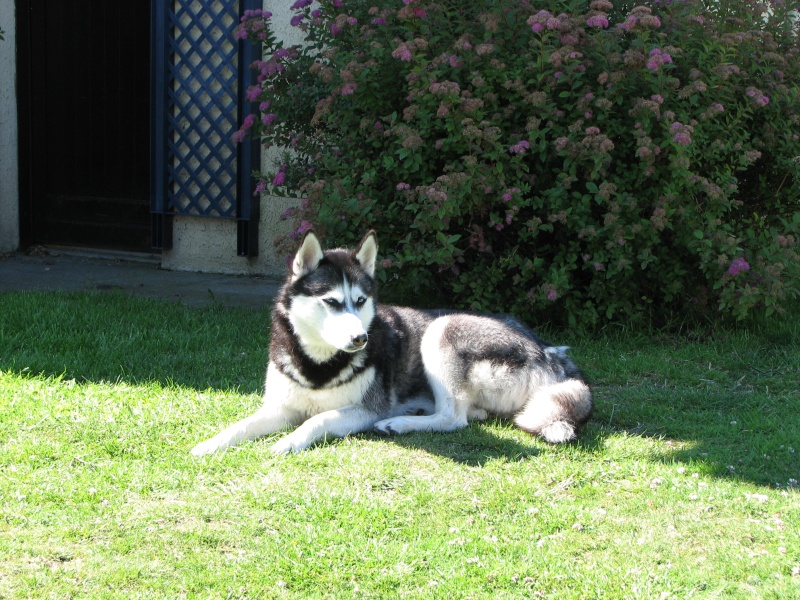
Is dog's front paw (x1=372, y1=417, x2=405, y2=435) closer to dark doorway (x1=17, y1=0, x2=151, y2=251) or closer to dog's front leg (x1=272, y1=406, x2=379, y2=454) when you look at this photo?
dog's front leg (x1=272, y1=406, x2=379, y2=454)

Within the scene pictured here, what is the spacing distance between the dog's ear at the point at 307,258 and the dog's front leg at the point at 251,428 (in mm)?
652

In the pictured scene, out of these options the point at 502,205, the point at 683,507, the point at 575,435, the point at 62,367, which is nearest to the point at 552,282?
the point at 502,205

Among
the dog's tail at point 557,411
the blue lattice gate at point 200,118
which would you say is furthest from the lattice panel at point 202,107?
the dog's tail at point 557,411

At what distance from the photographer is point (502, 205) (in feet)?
19.8

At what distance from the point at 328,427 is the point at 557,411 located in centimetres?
106

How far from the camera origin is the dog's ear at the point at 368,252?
14.3 ft

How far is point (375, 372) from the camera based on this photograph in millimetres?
4461

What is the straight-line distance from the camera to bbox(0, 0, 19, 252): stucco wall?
9.26 m

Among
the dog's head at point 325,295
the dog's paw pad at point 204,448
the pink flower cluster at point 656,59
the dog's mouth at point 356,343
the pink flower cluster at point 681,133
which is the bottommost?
the dog's paw pad at point 204,448

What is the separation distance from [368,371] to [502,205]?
2.08 metres

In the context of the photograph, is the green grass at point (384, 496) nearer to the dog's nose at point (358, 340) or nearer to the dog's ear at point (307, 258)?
the dog's nose at point (358, 340)

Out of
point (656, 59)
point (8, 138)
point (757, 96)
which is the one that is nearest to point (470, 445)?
point (656, 59)

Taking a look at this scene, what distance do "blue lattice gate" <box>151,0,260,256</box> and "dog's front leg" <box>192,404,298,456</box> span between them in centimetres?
432

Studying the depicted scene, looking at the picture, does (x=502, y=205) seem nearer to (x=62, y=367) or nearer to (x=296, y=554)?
(x=62, y=367)
